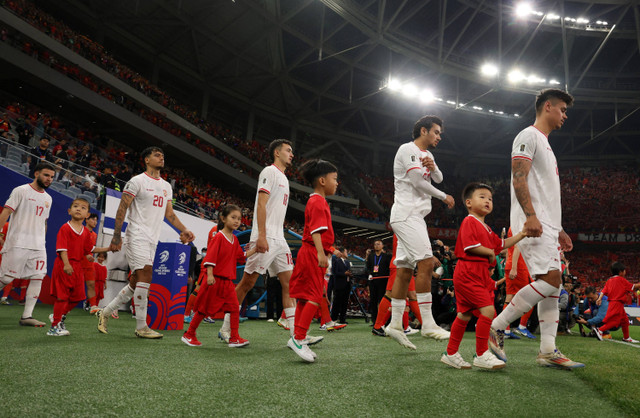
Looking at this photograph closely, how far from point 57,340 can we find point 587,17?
93.9 feet

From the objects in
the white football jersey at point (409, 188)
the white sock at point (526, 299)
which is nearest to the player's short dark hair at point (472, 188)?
the white football jersey at point (409, 188)

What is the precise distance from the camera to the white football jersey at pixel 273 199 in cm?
411

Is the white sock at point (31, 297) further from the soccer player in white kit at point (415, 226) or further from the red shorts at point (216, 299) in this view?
the soccer player in white kit at point (415, 226)

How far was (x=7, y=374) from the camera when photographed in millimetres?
2324

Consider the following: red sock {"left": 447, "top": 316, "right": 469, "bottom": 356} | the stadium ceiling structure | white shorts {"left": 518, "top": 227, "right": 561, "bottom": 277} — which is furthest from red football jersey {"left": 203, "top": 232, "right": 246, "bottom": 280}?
the stadium ceiling structure

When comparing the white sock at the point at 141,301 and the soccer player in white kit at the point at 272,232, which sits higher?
the soccer player in white kit at the point at 272,232

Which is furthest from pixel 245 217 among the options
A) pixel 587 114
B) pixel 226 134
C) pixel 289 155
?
pixel 587 114

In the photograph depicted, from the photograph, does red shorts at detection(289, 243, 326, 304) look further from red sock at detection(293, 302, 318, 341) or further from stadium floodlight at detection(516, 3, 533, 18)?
stadium floodlight at detection(516, 3, 533, 18)

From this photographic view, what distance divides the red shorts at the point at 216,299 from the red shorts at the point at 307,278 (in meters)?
1.12

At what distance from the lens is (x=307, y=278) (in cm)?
323

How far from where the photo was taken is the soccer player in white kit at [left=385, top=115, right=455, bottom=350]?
3.84 metres

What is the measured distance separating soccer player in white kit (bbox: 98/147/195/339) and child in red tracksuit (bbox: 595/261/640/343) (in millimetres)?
7323

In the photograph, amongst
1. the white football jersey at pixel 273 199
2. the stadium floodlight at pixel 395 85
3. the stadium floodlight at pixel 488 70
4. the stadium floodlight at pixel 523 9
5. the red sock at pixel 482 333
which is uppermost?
the stadium floodlight at pixel 523 9

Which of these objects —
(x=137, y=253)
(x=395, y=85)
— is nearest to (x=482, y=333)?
(x=137, y=253)
